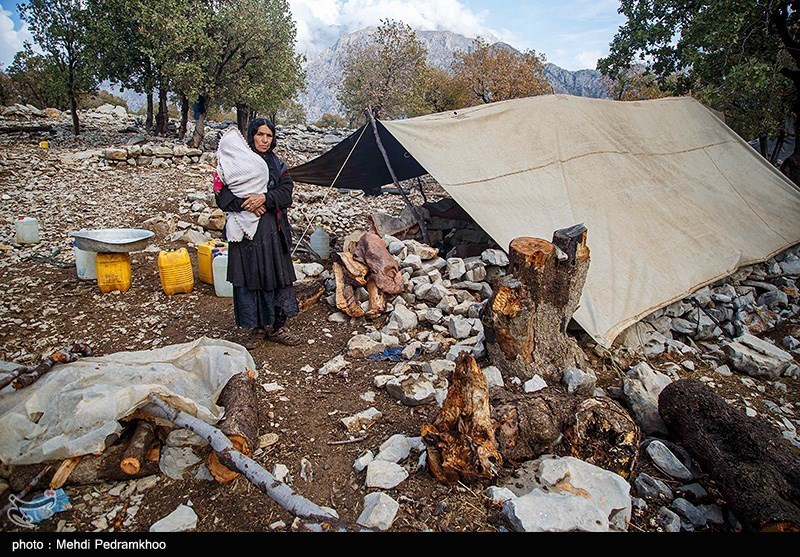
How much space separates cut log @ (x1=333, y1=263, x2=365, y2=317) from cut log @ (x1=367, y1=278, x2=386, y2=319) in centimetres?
9

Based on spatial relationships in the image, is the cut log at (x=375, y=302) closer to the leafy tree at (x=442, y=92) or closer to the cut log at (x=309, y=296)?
the cut log at (x=309, y=296)

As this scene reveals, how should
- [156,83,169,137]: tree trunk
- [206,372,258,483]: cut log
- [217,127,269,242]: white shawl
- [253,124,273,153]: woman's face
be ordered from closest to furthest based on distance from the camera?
[206,372,258,483]: cut log → [217,127,269,242]: white shawl → [253,124,273,153]: woman's face → [156,83,169,137]: tree trunk

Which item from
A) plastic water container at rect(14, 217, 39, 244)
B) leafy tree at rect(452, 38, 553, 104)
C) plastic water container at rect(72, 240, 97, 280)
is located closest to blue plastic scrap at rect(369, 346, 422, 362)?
plastic water container at rect(72, 240, 97, 280)

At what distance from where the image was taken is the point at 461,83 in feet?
62.6

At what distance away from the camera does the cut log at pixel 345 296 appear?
3926mm

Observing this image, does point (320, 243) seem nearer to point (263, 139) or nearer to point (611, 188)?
point (263, 139)

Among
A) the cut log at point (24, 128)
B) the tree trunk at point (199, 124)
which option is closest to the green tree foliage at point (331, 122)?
the tree trunk at point (199, 124)

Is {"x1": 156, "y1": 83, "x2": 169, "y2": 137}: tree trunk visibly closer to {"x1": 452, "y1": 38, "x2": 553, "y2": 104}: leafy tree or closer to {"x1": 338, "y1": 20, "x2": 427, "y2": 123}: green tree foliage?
{"x1": 338, "y1": 20, "x2": 427, "y2": 123}: green tree foliage

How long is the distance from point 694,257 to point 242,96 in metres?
12.0

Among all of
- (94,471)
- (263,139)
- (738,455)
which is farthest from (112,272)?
(738,455)

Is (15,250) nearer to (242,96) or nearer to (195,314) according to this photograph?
(195,314)

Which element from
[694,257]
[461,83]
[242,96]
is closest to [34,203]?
[242,96]

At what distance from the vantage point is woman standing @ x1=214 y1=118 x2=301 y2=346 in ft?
9.96

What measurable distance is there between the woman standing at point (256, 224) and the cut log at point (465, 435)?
1.75m
